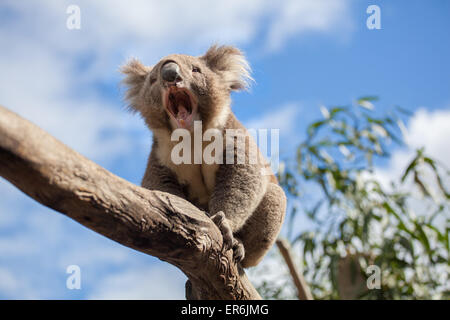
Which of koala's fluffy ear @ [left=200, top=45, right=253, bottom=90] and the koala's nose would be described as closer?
the koala's nose

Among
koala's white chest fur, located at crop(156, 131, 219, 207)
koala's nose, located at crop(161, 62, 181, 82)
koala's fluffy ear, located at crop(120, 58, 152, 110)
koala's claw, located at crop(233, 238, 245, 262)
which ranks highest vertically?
koala's fluffy ear, located at crop(120, 58, 152, 110)

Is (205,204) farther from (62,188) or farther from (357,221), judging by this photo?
(357,221)

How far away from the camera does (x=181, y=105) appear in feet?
11.4

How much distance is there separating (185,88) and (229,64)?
26.1 inches

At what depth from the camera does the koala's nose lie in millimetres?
3230

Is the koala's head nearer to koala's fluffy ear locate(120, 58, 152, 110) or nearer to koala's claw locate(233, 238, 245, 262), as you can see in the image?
koala's fluffy ear locate(120, 58, 152, 110)

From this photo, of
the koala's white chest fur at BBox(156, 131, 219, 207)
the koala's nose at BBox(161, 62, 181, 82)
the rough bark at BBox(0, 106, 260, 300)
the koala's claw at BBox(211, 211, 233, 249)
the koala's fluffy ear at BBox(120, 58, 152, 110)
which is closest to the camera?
the rough bark at BBox(0, 106, 260, 300)

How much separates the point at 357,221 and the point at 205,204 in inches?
160

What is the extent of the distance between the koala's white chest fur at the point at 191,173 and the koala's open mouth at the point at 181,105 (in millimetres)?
261

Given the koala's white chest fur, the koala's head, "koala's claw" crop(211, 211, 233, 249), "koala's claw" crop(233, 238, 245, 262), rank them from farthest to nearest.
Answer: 1. the koala's white chest fur
2. the koala's head
3. "koala's claw" crop(233, 238, 245, 262)
4. "koala's claw" crop(211, 211, 233, 249)

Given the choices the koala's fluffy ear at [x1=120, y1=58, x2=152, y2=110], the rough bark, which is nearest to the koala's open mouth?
the koala's fluffy ear at [x1=120, y1=58, x2=152, y2=110]

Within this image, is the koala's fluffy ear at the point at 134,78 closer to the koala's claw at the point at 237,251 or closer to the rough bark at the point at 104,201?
the koala's claw at the point at 237,251

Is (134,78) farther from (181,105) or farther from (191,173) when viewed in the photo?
A: (191,173)

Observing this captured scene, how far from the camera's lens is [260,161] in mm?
3598
